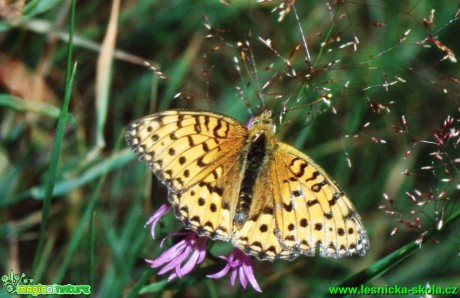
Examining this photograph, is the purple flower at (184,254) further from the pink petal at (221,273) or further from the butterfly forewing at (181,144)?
the butterfly forewing at (181,144)

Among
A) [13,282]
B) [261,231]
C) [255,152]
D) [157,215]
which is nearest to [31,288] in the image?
[13,282]

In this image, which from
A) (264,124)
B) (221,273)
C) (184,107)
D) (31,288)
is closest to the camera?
(221,273)

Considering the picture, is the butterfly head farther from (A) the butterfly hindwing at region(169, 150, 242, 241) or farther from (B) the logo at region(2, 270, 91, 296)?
(B) the logo at region(2, 270, 91, 296)

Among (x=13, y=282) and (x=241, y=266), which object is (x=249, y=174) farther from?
(x=13, y=282)

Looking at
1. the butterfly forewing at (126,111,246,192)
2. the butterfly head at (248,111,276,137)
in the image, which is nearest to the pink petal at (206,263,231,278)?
the butterfly forewing at (126,111,246,192)

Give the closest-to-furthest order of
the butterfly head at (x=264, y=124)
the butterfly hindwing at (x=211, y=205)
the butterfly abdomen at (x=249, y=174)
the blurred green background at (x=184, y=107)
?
the butterfly hindwing at (x=211, y=205)
the butterfly abdomen at (x=249, y=174)
the butterfly head at (x=264, y=124)
the blurred green background at (x=184, y=107)

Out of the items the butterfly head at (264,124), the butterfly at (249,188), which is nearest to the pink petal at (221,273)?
the butterfly at (249,188)
